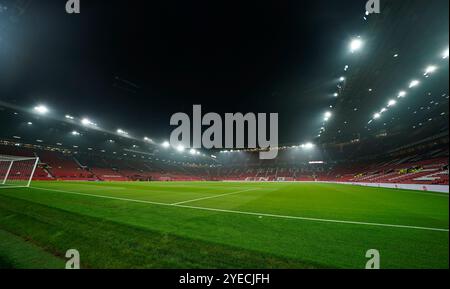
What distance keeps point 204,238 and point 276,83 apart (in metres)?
17.4

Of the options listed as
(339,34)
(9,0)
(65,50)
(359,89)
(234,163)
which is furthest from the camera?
(234,163)

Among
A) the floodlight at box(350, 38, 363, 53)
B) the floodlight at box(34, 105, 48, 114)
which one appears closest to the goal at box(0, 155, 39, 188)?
the floodlight at box(34, 105, 48, 114)

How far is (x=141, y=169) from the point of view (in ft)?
189

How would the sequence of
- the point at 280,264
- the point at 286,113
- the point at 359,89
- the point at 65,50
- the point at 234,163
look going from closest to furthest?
the point at 280,264 → the point at 65,50 → the point at 359,89 → the point at 286,113 → the point at 234,163

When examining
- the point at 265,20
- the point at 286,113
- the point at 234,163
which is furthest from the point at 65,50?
the point at 234,163

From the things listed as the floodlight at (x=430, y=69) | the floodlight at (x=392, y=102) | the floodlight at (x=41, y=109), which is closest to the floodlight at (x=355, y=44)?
the floodlight at (x=430, y=69)

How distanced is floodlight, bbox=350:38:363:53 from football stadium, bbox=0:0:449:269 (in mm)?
87

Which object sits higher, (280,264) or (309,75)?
(309,75)

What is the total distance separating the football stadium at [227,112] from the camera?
342cm

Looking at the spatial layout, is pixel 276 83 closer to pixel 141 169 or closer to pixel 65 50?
pixel 65 50

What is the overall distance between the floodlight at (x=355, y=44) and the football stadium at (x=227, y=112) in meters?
0.09
